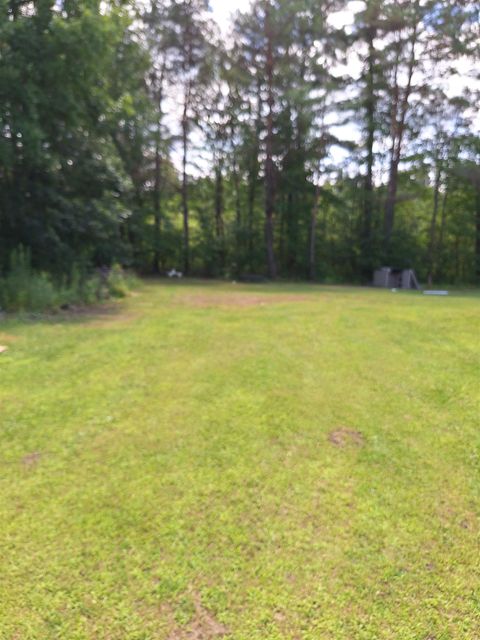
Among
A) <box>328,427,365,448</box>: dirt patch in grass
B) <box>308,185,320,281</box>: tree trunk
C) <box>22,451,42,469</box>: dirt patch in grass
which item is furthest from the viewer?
<box>308,185,320,281</box>: tree trunk

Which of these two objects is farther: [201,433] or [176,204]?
[176,204]

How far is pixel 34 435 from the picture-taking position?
3.15 m

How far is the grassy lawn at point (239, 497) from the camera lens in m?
1.79

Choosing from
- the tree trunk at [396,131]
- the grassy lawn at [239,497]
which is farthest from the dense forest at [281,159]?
the grassy lawn at [239,497]

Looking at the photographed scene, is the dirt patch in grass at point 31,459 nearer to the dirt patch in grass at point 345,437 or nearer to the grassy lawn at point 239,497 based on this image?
the grassy lawn at point 239,497

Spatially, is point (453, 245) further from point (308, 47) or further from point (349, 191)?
point (308, 47)

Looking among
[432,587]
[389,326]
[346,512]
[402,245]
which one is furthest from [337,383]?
[402,245]

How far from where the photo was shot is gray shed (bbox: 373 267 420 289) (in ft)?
65.8

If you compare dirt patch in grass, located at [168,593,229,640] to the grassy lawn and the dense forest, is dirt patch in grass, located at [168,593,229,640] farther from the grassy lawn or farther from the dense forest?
the dense forest

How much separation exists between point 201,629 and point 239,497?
2.65 ft

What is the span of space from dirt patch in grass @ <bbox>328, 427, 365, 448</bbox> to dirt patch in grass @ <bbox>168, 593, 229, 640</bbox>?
1.53 m

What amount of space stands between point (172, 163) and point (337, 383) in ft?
75.8

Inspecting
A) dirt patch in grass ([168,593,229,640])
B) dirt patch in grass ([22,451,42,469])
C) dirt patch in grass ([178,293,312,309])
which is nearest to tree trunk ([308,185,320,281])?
dirt patch in grass ([178,293,312,309])

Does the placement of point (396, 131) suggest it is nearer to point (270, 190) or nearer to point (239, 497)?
point (270, 190)
